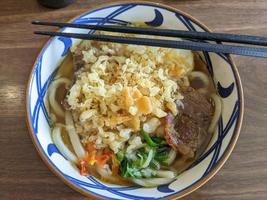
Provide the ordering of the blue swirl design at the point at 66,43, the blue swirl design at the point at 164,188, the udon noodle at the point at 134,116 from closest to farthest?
1. the blue swirl design at the point at 164,188
2. the udon noodle at the point at 134,116
3. the blue swirl design at the point at 66,43

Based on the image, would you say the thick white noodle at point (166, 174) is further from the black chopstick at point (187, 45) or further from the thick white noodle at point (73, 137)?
the black chopstick at point (187, 45)

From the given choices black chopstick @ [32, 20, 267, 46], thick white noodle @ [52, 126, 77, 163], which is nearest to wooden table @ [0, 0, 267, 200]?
thick white noodle @ [52, 126, 77, 163]

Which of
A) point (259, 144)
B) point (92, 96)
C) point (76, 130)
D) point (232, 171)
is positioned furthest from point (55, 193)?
point (259, 144)

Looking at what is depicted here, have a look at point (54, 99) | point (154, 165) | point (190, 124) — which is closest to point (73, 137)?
point (54, 99)

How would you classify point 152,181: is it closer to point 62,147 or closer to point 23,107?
point 62,147

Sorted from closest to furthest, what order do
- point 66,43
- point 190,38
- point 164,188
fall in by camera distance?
point 164,188 → point 190,38 → point 66,43

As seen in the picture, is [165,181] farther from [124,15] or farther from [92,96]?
[124,15]

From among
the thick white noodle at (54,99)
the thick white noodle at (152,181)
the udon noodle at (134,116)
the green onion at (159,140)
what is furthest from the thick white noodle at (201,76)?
the thick white noodle at (54,99)
